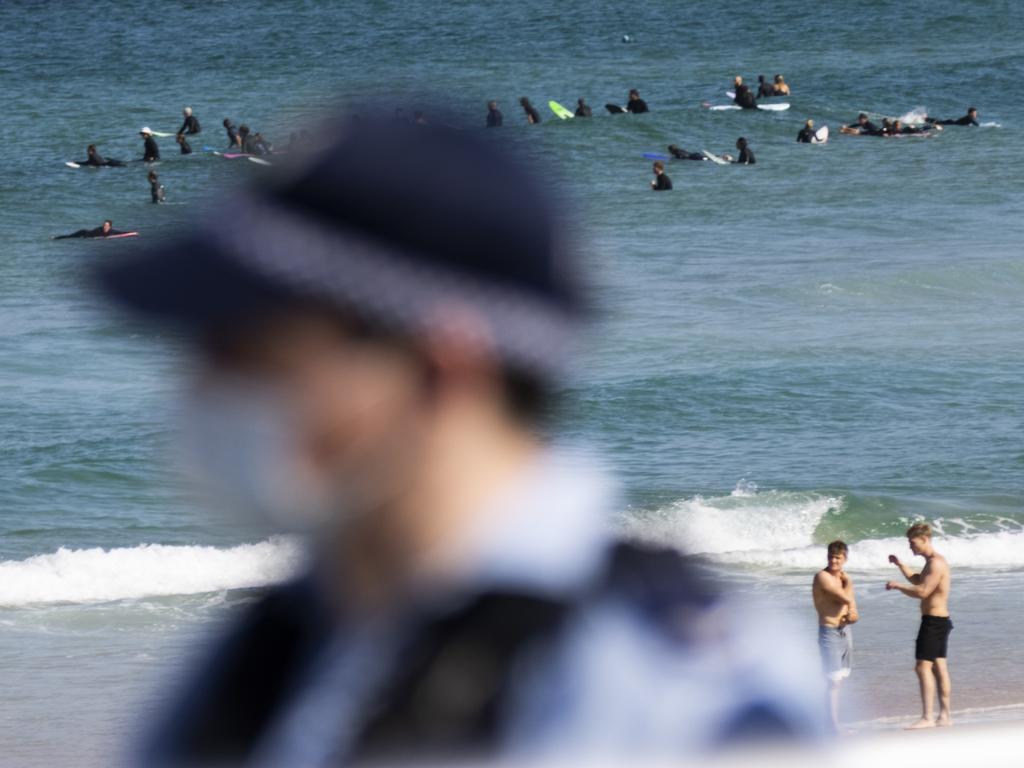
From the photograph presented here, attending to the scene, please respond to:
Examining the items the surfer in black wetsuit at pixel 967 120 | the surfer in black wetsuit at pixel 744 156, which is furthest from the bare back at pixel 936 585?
the surfer in black wetsuit at pixel 967 120

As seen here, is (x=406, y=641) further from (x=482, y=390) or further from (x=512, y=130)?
(x=512, y=130)

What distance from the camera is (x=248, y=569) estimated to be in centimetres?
1611

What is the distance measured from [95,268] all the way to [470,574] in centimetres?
32

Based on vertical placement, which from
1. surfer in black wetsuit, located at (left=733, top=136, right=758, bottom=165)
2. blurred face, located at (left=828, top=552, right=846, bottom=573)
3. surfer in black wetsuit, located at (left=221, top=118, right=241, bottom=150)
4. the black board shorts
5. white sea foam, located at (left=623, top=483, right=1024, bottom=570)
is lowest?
white sea foam, located at (left=623, top=483, right=1024, bottom=570)

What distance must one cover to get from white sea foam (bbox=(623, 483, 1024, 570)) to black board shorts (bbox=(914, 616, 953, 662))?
165 inches

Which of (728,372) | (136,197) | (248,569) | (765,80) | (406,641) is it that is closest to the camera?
(406,641)

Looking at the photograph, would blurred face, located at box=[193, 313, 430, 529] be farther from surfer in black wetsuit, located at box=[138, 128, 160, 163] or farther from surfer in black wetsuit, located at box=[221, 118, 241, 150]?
surfer in black wetsuit, located at box=[138, 128, 160, 163]

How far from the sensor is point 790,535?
1764 cm

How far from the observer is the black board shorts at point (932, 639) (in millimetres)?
10406

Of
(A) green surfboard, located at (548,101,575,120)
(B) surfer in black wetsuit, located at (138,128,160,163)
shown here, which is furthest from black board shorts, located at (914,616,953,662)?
(A) green surfboard, located at (548,101,575,120)

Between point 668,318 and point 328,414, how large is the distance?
1097 inches

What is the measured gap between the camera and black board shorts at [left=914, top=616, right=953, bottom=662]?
34.1 feet

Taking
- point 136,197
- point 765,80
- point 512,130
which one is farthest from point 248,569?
point 765,80

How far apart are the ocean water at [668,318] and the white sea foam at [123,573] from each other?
5 cm
